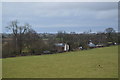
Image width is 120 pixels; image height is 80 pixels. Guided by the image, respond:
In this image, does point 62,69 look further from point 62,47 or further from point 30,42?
point 62,47

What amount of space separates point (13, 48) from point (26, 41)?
1.78 metres

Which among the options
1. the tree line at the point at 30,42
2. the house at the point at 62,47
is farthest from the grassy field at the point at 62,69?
the house at the point at 62,47

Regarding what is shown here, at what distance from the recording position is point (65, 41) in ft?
81.7

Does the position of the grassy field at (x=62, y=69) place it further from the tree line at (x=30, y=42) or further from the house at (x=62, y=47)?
the house at (x=62, y=47)

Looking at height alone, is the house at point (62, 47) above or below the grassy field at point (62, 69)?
above

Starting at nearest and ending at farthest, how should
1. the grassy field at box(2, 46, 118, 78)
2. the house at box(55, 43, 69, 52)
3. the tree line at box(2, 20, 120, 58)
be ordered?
the grassy field at box(2, 46, 118, 78) < the tree line at box(2, 20, 120, 58) < the house at box(55, 43, 69, 52)

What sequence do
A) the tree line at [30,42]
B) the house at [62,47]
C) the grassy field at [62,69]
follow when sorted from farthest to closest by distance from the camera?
the house at [62,47] → the tree line at [30,42] → the grassy field at [62,69]

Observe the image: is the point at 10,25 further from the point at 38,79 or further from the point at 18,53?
the point at 38,79

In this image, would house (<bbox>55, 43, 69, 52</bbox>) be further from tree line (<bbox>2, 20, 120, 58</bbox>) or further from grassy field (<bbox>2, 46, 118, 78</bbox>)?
grassy field (<bbox>2, 46, 118, 78</bbox>)

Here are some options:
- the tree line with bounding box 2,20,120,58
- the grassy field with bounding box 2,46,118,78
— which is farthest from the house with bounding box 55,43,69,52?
the grassy field with bounding box 2,46,118,78

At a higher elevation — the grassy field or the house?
the house

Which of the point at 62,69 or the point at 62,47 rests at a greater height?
the point at 62,47

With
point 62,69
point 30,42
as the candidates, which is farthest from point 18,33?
point 62,69

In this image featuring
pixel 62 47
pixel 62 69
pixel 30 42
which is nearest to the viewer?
pixel 62 69
